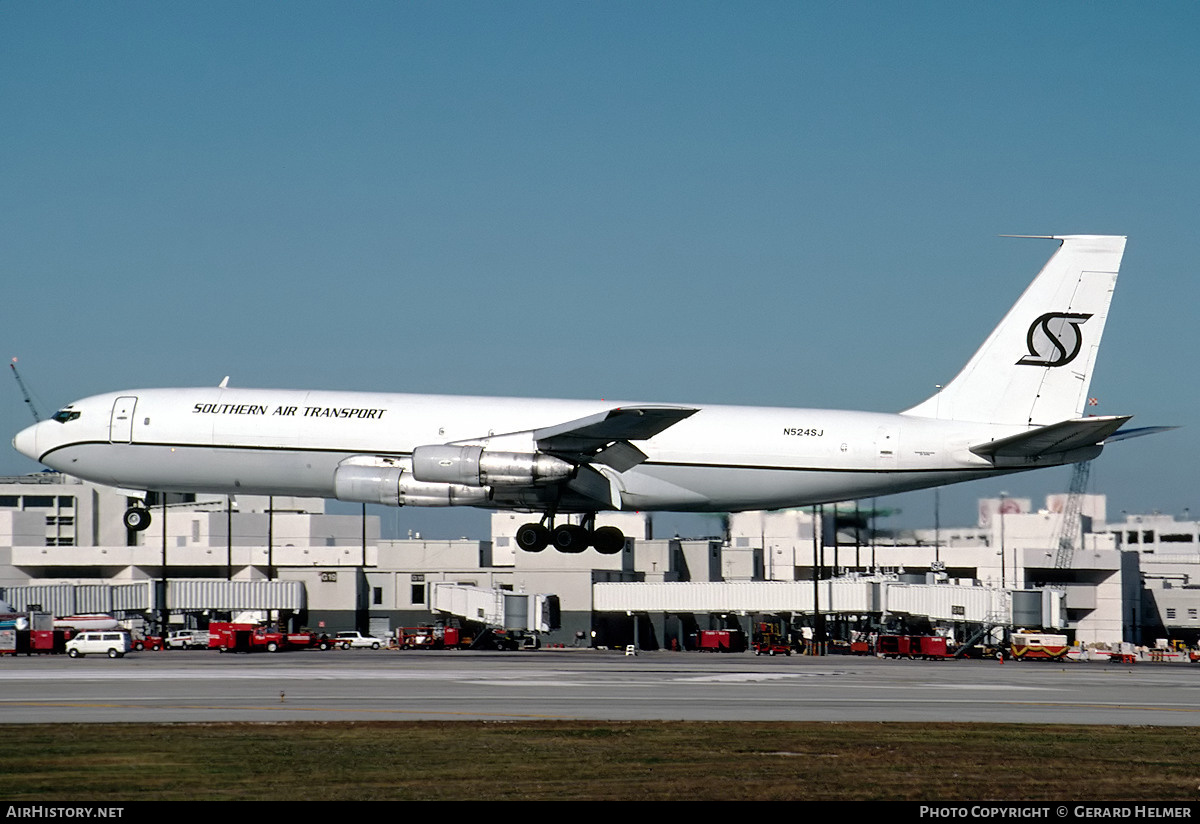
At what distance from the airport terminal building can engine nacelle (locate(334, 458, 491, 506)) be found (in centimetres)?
4682

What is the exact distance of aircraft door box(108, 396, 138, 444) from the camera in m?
53.5

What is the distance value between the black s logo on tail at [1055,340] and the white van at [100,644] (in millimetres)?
51140

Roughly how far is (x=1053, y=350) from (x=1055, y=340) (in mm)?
386

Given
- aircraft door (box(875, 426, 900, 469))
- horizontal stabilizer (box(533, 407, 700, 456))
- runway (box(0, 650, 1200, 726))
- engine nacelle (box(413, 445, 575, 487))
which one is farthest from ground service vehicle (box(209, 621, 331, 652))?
aircraft door (box(875, 426, 900, 469))

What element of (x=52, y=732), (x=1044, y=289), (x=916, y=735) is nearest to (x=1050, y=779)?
(x=916, y=735)

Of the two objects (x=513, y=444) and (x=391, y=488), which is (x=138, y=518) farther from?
(x=513, y=444)

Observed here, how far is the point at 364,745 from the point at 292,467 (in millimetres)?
22332

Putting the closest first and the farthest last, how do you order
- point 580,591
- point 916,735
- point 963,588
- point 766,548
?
point 916,735 < point 963,588 < point 580,591 < point 766,548

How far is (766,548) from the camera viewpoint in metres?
159

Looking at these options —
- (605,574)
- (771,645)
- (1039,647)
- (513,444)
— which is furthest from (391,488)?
(605,574)

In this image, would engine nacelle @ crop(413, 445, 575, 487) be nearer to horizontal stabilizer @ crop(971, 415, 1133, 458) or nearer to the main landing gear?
the main landing gear

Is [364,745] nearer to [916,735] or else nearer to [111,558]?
[916,735]

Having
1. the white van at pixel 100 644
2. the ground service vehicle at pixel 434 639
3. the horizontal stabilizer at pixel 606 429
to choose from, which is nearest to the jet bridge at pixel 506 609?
the ground service vehicle at pixel 434 639

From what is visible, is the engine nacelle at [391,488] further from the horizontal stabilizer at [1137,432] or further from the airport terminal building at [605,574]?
the airport terminal building at [605,574]
